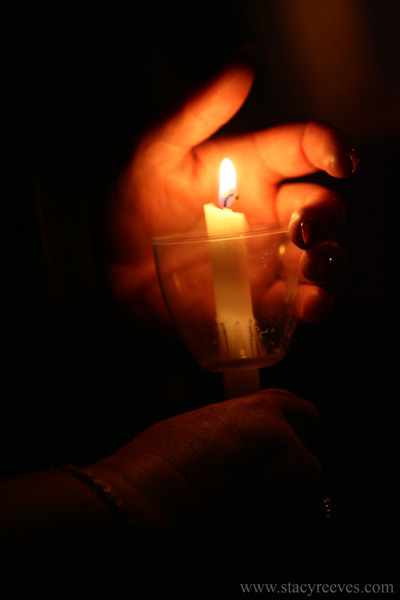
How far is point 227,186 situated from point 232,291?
0.15 metres

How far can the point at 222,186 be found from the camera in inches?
29.3

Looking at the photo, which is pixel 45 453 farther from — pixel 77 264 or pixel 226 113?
pixel 226 113

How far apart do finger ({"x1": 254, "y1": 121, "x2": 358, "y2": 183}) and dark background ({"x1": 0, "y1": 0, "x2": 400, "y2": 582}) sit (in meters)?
0.16

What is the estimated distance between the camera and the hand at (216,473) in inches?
22.5

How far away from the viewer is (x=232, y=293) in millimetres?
701

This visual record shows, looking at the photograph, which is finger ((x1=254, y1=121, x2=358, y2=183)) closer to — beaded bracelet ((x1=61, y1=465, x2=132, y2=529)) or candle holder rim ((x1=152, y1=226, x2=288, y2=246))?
candle holder rim ((x1=152, y1=226, x2=288, y2=246))

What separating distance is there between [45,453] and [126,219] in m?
0.42

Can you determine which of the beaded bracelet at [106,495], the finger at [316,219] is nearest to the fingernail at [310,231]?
the finger at [316,219]

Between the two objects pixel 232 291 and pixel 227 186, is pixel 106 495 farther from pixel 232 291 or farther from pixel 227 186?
pixel 227 186

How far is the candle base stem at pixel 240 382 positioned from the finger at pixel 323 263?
0.19 metres

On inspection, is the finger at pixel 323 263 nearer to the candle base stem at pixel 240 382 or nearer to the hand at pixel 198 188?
the hand at pixel 198 188

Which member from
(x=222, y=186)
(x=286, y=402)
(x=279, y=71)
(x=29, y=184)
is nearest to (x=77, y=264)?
(x=29, y=184)

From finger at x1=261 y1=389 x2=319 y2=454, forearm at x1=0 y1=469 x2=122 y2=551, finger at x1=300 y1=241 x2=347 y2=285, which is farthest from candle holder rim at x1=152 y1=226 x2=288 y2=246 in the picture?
forearm at x1=0 y1=469 x2=122 y2=551

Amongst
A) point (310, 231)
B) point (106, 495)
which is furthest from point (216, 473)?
point (310, 231)
